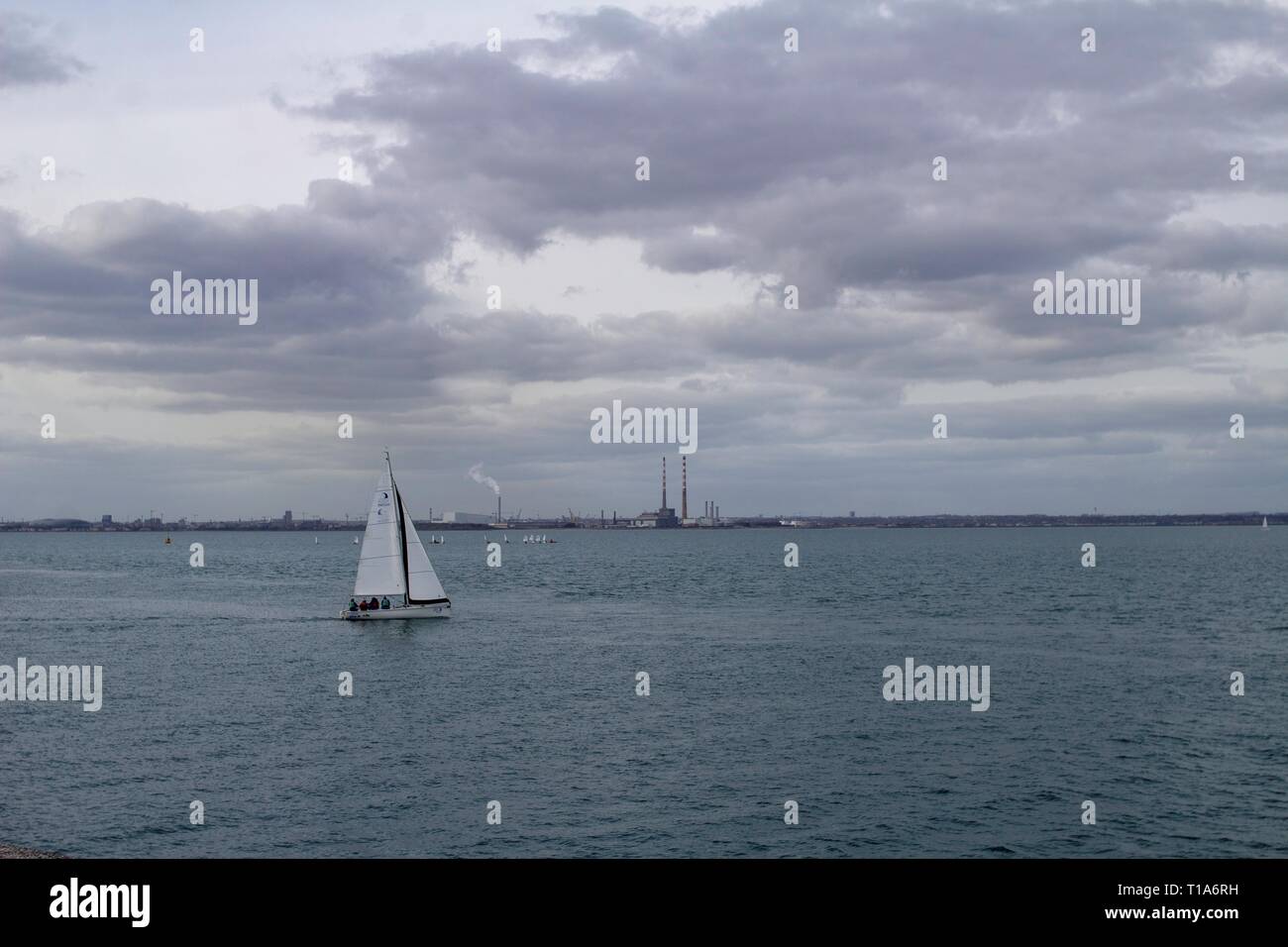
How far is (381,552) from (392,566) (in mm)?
1600

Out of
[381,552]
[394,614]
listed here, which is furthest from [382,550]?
[394,614]

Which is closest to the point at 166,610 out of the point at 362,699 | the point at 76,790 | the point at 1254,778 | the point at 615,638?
the point at 615,638

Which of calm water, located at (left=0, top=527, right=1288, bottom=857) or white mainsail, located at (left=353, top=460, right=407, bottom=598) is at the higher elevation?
white mainsail, located at (left=353, top=460, right=407, bottom=598)

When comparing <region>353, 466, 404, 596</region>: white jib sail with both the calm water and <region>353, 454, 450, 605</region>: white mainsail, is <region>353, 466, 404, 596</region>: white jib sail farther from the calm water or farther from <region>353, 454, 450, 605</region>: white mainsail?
the calm water

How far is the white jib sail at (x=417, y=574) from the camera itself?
99.0 m

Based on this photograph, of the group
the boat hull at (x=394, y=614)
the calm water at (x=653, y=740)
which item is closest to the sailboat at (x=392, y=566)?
the boat hull at (x=394, y=614)

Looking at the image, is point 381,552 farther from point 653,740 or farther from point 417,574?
point 653,740

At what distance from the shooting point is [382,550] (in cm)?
9888

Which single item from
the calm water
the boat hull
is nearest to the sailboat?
the boat hull

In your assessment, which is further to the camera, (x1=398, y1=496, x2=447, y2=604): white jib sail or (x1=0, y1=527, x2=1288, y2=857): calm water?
(x1=398, y1=496, x2=447, y2=604): white jib sail

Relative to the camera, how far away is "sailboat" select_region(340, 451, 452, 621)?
9619cm

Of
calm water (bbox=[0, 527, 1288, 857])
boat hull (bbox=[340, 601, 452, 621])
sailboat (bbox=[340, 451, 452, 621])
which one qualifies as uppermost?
sailboat (bbox=[340, 451, 452, 621])

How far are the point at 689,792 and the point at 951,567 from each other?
162m

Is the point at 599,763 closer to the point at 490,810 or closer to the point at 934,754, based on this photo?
the point at 490,810
